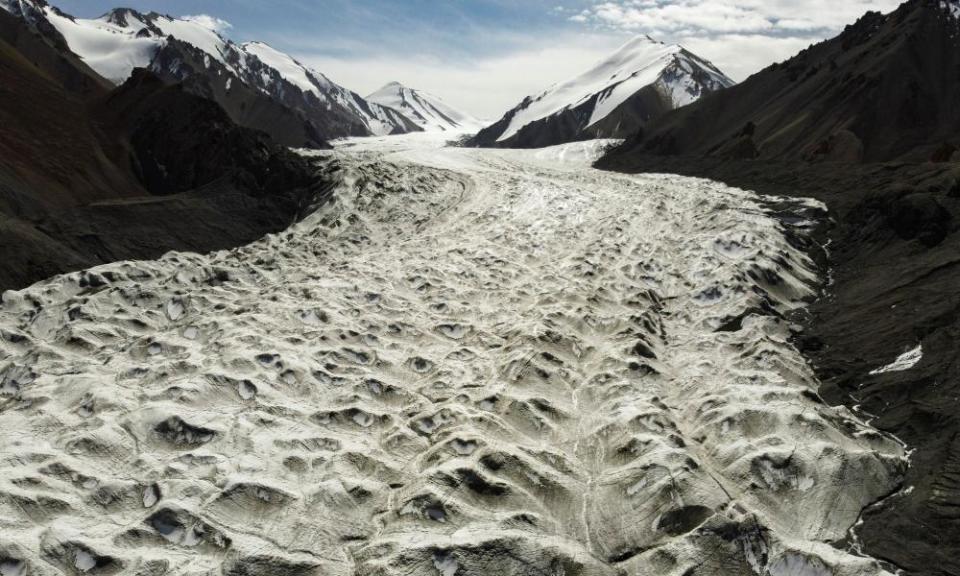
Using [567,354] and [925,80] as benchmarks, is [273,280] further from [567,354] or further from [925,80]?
[925,80]

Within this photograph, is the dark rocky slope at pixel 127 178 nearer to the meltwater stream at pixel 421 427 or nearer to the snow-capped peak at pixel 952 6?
the meltwater stream at pixel 421 427

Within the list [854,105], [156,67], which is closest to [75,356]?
[854,105]

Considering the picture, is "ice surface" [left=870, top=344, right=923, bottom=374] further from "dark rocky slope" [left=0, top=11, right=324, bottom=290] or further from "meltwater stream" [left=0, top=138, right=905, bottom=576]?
"dark rocky slope" [left=0, top=11, right=324, bottom=290]

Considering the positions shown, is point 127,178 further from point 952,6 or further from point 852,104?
point 952,6

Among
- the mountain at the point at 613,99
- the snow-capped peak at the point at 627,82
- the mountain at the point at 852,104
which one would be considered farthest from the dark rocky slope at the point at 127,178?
the snow-capped peak at the point at 627,82

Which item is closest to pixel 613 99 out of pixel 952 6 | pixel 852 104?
pixel 952 6

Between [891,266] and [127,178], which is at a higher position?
[127,178]

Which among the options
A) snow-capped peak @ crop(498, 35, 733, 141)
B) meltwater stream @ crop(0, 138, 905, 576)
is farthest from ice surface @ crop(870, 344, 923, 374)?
snow-capped peak @ crop(498, 35, 733, 141)

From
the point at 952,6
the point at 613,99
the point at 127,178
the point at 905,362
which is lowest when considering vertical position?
the point at 905,362
